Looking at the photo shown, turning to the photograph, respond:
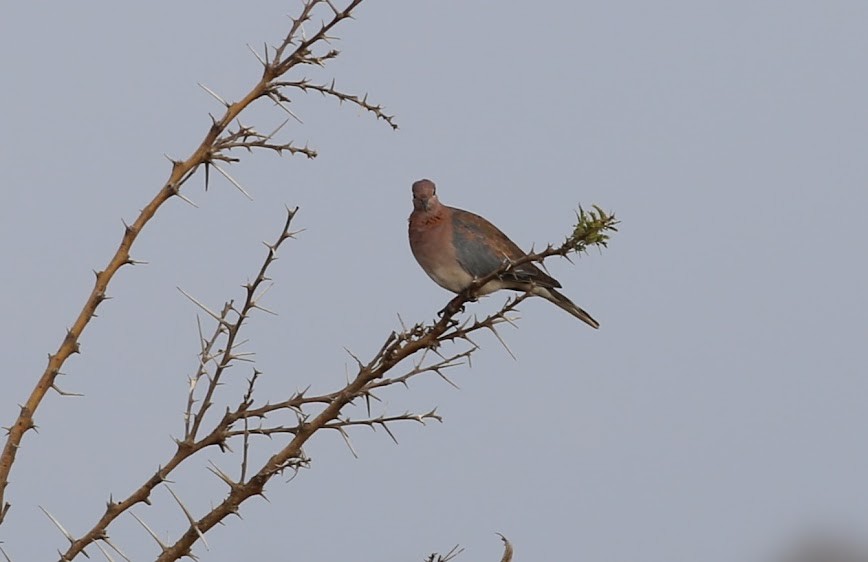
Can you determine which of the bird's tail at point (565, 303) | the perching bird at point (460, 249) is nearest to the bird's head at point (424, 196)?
the perching bird at point (460, 249)

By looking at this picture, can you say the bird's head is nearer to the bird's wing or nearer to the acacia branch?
the bird's wing

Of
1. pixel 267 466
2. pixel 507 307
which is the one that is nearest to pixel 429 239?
pixel 507 307

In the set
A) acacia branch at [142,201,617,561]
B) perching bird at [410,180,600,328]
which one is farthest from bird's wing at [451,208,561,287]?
acacia branch at [142,201,617,561]

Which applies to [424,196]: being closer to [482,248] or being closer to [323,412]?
[482,248]

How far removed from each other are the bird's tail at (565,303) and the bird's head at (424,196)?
0.80m

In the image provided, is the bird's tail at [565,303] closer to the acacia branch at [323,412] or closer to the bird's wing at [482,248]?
the bird's wing at [482,248]

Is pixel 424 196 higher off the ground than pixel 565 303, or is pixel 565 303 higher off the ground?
pixel 424 196

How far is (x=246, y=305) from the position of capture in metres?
3.47

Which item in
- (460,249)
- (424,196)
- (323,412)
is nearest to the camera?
(323,412)

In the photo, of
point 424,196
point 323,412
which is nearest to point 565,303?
point 424,196

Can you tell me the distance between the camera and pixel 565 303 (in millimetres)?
6930

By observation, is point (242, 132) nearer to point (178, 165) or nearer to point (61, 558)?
point (178, 165)

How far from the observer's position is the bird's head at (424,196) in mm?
6848

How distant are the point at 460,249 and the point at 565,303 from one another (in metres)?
0.76
